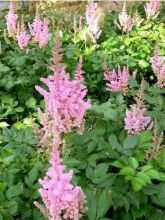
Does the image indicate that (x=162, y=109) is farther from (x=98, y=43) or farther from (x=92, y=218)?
(x=98, y=43)

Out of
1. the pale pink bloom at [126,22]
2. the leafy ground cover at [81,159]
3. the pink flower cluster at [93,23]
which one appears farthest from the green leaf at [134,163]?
the pale pink bloom at [126,22]

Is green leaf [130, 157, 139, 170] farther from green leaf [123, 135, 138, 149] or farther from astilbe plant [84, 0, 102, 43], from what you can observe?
astilbe plant [84, 0, 102, 43]

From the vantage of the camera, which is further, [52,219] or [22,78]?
[22,78]

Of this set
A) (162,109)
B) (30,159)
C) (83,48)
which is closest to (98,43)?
(83,48)

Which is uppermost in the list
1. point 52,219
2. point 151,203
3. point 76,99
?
point 76,99

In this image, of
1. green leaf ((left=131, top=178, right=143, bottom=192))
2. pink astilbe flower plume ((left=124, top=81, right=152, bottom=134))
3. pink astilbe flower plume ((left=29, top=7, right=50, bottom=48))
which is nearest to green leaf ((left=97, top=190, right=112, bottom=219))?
green leaf ((left=131, top=178, right=143, bottom=192))

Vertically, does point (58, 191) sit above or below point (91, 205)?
above

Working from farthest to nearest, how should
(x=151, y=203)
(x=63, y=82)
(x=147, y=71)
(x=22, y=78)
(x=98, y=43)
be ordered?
1. (x=98, y=43)
2. (x=147, y=71)
3. (x=22, y=78)
4. (x=151, y=203)
5. (x=63, y=82)

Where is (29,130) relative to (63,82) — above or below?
below

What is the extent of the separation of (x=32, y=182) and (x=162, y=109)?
4.38ft

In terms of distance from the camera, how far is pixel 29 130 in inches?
100

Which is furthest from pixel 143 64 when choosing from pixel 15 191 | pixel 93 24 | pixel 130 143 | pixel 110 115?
pixel 15 191

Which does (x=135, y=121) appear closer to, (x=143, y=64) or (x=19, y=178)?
(x=19, y=178)

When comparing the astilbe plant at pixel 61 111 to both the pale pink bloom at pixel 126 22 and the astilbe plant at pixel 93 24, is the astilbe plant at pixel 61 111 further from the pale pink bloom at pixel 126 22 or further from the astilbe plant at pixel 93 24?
the pale pink bloom at pixel 126 22
